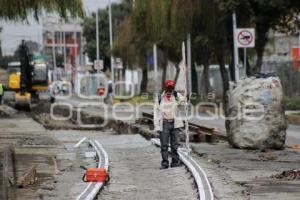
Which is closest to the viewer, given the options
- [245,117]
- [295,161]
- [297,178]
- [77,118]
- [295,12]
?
[297,178]

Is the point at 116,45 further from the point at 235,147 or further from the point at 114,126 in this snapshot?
the point at 235,147

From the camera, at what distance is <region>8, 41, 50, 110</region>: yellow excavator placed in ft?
153

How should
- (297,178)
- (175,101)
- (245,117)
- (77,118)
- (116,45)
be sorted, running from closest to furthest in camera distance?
(297,178) → (175,101) → (245,117) → (77,118) → (116,45)

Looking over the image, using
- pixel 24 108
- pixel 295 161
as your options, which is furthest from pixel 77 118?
pixel 295 161

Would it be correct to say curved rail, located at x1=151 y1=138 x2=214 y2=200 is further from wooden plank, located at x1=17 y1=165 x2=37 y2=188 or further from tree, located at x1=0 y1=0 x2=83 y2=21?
tree, located at x1=0 y1=0 x2=83 y2=21

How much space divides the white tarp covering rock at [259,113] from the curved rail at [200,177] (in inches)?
94.6

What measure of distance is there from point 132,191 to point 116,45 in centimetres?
5698

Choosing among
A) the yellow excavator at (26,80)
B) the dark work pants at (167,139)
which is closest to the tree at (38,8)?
the dark work pants at (167,139)

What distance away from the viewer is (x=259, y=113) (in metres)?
19.4

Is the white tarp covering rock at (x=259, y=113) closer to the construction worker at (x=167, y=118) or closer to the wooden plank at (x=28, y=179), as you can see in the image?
the construction worker at (x=167, y=118)

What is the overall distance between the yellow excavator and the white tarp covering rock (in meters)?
27.8

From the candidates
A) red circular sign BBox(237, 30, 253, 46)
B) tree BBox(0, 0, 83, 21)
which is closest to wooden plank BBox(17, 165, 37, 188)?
tree BBox(0, 0, 83, 21)

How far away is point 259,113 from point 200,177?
20.1 feet

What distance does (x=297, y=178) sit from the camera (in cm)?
1416
